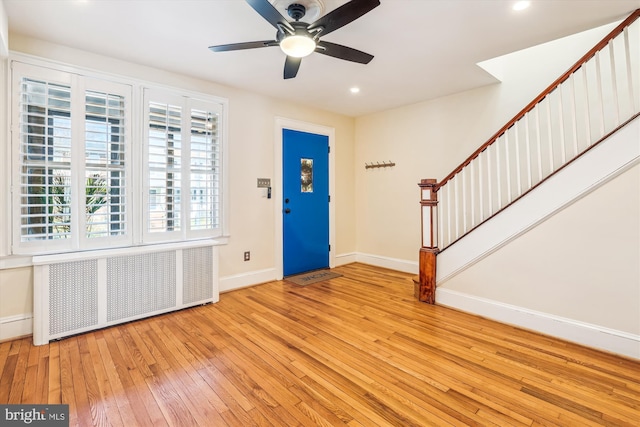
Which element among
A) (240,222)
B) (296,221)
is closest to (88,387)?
(240,222)

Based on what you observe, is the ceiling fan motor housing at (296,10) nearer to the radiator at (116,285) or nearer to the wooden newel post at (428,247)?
the wooden newel post at (428,247)

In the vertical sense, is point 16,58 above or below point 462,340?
above

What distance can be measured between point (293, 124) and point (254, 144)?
2.48 feet

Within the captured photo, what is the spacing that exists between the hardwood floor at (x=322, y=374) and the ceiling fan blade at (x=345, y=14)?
7.75 ft

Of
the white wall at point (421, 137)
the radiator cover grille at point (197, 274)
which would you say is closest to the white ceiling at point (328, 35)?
the white wall at point (421, 137)

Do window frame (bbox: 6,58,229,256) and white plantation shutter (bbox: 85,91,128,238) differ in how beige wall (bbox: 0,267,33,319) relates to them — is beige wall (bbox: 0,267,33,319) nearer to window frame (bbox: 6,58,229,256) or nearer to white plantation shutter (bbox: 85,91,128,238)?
window frame (bbox: 6,58,229,256)

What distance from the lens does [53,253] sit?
8.88ft

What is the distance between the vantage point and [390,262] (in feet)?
16.4

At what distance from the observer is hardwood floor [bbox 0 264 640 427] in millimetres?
1683

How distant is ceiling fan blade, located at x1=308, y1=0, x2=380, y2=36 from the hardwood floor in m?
2.36

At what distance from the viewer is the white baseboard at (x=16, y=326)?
2.54m

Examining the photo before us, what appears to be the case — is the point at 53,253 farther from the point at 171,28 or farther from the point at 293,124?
the point at 293,124

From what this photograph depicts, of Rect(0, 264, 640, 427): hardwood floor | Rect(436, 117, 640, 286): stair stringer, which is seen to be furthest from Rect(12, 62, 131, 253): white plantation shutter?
Rect(436, 117, 640, 286): stair stringer

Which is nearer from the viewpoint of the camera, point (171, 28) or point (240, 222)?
point (171, 28)
